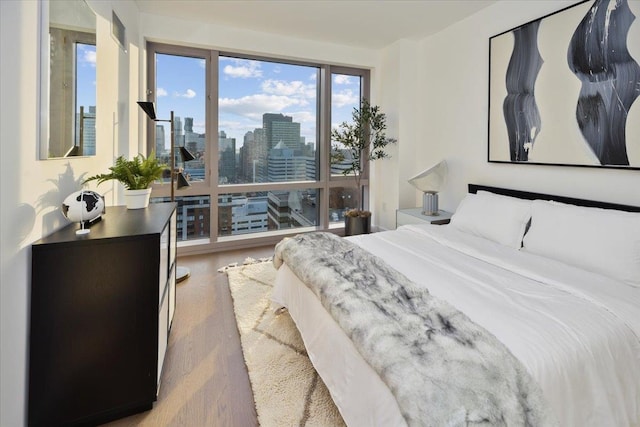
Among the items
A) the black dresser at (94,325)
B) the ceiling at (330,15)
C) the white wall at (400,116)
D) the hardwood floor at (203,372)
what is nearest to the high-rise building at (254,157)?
the ceiling at (330,15)

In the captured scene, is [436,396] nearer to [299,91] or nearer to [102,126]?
[102,126]

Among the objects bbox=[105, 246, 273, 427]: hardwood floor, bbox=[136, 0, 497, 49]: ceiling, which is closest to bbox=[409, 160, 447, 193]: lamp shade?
bbox=[136, 0, 497, 49]: ceiling

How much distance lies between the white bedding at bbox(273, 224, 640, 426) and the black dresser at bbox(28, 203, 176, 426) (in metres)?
0.83

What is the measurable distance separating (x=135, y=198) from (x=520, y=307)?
2276mm

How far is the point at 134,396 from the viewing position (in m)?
1.58

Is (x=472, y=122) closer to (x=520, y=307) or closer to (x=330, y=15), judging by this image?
(x=330, y=15)

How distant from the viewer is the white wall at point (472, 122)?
2578 millimetres

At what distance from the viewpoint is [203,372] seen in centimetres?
191

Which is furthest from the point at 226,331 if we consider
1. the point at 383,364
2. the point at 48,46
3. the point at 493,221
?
the point at 493,221

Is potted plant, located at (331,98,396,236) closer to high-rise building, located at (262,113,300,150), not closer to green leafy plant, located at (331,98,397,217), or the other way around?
green leafy plant, located at (331,98,397,217)

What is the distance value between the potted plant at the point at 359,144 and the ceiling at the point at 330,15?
3.21 ft

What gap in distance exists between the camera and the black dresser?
1396mm

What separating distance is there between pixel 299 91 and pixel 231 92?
95 cm

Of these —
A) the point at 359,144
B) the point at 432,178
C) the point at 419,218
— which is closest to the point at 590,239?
the point at 419,218
